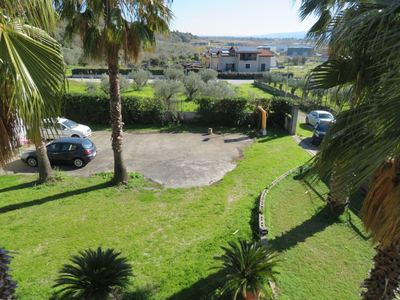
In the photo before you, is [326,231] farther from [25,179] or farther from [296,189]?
[25,179]

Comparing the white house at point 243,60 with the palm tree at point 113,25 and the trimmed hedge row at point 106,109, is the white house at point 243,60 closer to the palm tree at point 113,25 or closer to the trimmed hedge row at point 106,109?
the trimmed hedge row at point 106,109

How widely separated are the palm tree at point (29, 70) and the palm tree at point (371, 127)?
3244 mm

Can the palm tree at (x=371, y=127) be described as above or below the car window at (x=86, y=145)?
above

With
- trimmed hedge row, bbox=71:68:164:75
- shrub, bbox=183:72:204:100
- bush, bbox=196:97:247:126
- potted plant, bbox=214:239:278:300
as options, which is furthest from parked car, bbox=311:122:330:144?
trimmed hedge row, bbox=71:68:164:75

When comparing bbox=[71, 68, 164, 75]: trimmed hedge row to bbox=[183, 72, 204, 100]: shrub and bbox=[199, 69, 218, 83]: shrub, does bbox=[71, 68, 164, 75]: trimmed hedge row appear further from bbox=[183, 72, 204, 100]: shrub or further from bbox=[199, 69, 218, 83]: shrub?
bbox=[183, 72, 204, 100]: shrub

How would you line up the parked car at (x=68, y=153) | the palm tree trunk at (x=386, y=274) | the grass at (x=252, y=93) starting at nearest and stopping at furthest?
1. the palm tree trunk at (x=386, y=274)
2. the parked car at (x=68, y=153)
3. the grass at (x=252, y=93)

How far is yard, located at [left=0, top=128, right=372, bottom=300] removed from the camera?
597cm

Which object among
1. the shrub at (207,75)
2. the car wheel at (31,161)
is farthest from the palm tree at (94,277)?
the shrub at (207,75)

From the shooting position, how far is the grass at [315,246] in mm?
5738

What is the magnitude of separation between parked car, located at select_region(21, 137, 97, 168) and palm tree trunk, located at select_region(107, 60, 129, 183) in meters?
2.66

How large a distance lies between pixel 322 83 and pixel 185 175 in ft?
27.7

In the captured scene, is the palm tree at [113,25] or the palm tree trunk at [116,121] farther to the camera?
the palm tree trunk at [116,121]

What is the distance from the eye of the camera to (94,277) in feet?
16.7

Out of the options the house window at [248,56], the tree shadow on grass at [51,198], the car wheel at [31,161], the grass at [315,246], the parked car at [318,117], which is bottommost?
the tree shadow on grass at [51,198]
